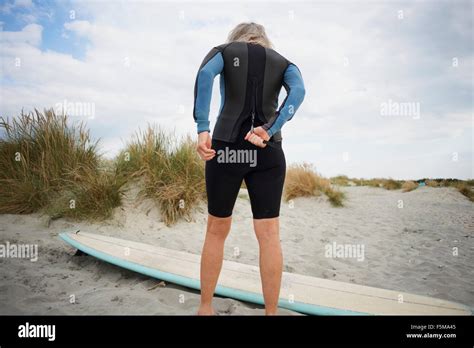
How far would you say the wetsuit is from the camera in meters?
2.01

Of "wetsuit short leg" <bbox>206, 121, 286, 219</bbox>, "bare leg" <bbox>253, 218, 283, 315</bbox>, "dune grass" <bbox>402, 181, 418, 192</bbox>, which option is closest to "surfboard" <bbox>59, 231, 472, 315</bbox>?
"bare leg" <bbox>253, 218, 283, 315</bbox>

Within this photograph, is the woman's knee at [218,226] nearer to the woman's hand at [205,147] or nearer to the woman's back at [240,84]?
the woman's hand at [205,147]

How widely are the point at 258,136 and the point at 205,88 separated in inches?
16.0

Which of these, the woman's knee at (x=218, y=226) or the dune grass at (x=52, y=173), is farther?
the dune grass at (x=52, y=173)

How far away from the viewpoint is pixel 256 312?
2.54 meters

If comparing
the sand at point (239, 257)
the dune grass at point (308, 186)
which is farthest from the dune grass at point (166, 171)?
the dune grass at point (308, 186)

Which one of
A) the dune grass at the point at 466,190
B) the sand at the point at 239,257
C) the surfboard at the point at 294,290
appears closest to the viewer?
the surfboard at the point at 294,290

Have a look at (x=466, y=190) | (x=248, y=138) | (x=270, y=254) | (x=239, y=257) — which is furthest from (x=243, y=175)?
(x=466, y=190)

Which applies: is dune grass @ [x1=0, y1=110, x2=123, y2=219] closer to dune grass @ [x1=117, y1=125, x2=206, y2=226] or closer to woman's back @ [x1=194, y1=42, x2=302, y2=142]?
dune grass @ [x1=117, y1=125, x2=206, y2=226]

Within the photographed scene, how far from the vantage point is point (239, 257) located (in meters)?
4.46

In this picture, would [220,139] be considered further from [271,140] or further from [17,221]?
[17,221]

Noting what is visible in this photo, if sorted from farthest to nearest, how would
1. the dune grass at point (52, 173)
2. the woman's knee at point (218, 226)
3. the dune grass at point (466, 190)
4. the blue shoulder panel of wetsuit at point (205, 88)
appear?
the dune grass at point (466, 190) < the dune grass at point (52, 173) < the woman's knee at point (218, 226) < the blue shoulder panel of wetsuit at point (205, 88)

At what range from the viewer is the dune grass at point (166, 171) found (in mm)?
5375
